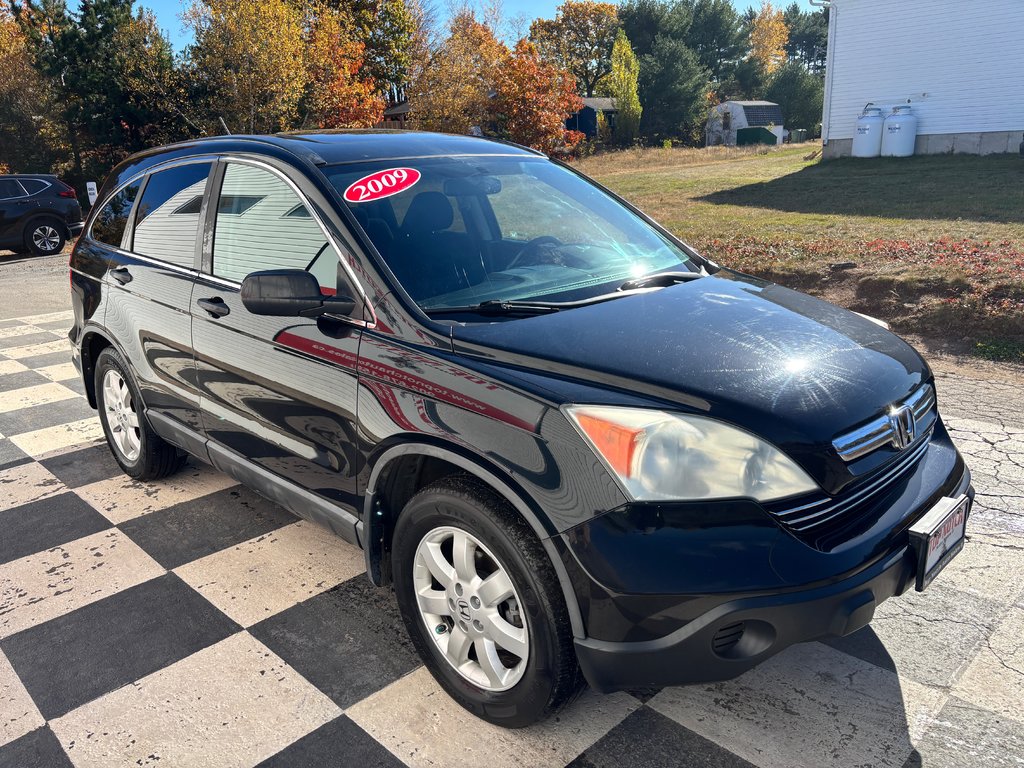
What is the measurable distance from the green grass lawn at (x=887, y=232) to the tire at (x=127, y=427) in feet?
19.4

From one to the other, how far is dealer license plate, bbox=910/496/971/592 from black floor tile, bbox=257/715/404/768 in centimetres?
156

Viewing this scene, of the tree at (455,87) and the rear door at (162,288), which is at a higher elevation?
the tree at (455,87)

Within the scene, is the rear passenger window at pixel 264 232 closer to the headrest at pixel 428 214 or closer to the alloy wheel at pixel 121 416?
the headrest at pixel 428 214

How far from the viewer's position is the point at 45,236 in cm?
1546

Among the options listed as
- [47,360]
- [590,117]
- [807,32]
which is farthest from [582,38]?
[47,360]

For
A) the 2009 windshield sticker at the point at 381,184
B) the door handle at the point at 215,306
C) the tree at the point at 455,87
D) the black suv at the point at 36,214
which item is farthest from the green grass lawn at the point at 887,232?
the tree at the point at 455,87

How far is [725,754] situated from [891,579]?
2.22 feet

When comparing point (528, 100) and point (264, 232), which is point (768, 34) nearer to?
point (528, 100)

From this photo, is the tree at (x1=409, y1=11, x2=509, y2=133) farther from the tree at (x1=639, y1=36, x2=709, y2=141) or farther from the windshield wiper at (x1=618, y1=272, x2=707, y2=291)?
the windshield wiper at (x1=618, y1=272, x2=707, y2=291)

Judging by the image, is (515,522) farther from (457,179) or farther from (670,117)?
(670,117)

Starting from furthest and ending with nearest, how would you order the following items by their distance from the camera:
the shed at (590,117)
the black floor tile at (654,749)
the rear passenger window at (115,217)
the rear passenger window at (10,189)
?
the shed at (590,117)
the rear passenger window at (10,189)
the rear passenger window at (115,217)
the black floor tile at (654,749)

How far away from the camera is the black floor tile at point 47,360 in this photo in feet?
22.9

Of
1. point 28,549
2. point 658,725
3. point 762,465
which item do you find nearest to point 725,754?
point 658,725

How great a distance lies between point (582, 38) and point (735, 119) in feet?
56.3
